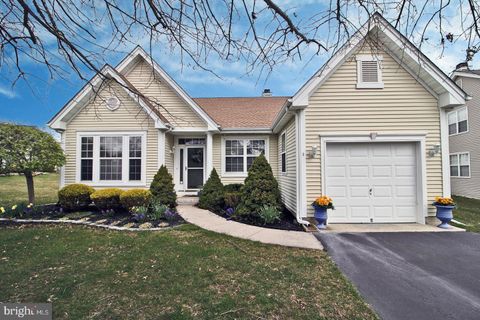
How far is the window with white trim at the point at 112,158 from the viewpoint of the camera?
9366 mm

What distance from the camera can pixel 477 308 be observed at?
2959 millimetres

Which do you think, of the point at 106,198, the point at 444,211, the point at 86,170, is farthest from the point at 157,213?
the point at 444,211

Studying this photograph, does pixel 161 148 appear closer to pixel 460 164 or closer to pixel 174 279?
pixel 174 279

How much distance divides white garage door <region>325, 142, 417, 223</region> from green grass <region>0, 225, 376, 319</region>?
286cm

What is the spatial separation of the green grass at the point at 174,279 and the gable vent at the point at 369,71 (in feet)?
17.6

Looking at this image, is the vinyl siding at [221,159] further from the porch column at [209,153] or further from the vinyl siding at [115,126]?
the vinyl siding at [115,126]

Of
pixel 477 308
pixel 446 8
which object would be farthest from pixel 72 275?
pixel 446 8

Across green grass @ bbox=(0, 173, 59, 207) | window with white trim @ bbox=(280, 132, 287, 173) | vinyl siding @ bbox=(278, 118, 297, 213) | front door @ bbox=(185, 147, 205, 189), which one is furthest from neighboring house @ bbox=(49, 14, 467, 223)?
green grass @ bbox=(0, 173, 59, 207)

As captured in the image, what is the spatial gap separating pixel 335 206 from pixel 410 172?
2.42 meters

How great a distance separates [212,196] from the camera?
884 centimetres

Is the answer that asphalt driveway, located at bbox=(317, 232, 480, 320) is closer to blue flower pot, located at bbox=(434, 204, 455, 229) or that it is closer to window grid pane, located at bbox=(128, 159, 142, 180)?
blue flower pot, located at bbox=(434, 204, 455, 229)

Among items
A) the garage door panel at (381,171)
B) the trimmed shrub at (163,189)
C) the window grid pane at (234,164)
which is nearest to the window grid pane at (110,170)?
the trimmed shrub at (163,189)

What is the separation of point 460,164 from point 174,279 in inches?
746

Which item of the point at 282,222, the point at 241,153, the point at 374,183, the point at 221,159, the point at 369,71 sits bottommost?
the point at 282,222
